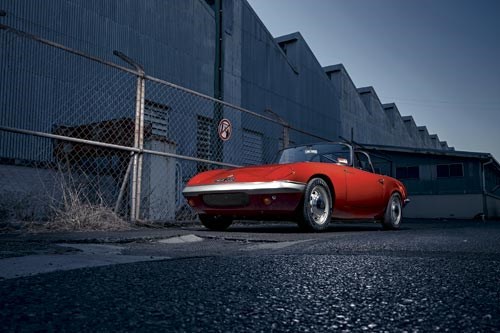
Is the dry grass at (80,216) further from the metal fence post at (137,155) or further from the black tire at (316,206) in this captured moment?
the black tire at (316,206)

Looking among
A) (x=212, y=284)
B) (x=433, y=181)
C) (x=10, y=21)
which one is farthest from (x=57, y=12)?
(x=433, y=181)

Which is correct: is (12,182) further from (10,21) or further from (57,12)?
(57,12)

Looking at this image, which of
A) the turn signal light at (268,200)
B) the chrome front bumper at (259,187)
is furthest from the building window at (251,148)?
the turn signal light at (268,200)

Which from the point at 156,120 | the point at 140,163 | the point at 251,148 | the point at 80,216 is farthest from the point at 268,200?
the point at 251,148

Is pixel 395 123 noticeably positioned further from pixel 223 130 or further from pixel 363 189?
pixel 363 189

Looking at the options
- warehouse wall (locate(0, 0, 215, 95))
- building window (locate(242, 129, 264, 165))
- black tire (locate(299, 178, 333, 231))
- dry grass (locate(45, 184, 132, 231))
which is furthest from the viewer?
building window (locate(242, 129, 264, 165))

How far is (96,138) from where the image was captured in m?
6.11

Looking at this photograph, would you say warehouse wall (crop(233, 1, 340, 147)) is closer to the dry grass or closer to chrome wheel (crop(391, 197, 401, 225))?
chrome wheel (crop(391, 197, 401, 225))

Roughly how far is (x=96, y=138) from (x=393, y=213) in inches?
190

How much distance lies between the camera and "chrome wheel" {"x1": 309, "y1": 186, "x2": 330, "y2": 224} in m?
4.82

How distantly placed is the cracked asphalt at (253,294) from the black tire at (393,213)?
13.7 ft

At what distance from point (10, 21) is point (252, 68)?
9323 mm

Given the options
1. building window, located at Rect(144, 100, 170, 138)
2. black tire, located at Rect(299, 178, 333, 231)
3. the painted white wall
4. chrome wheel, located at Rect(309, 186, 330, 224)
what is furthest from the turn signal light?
the painted white wall

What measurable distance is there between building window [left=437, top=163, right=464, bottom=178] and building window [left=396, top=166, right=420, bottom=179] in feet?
3.52
